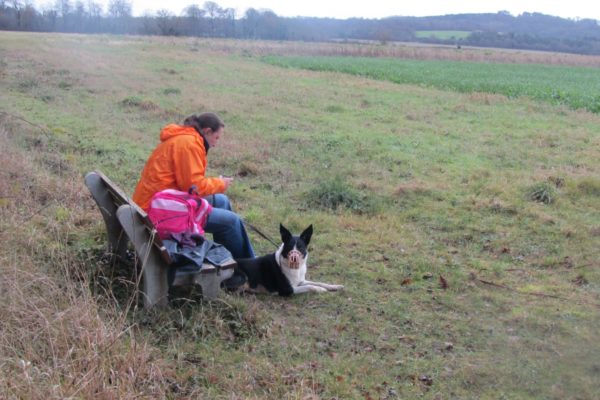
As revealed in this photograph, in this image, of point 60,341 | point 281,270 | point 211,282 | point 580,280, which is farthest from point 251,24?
point 60,341

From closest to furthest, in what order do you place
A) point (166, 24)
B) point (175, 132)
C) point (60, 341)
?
1. point (60, 341)
2. point (175, 132)
3. point (166, 24)

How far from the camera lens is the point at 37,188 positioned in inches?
283

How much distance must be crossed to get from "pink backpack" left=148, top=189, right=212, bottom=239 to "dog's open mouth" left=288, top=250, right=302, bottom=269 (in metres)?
0.90

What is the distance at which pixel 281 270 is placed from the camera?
5590 millimetres

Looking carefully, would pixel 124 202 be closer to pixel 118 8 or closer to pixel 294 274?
pixel 294 274

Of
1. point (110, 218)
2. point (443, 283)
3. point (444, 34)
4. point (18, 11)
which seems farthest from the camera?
point (444, 34)

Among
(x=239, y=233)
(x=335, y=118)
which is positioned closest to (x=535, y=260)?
(x=239, y=233)

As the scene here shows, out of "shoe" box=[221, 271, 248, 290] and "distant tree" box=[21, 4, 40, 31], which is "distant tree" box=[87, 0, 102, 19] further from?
"shoe" box=[221, 271, 248, 290]

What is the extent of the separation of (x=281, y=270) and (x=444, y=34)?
10920 centimetres

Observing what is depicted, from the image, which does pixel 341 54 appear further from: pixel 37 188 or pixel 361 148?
pixel 37 188

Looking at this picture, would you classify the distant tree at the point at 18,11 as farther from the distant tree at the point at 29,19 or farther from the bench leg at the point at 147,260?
the bench leg at the point at 147,260

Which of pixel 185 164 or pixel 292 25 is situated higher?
pixel 292 25

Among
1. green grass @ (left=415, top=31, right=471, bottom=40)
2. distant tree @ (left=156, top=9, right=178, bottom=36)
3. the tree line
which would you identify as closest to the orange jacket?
the tree line

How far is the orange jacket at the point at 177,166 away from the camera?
5.11 metres
